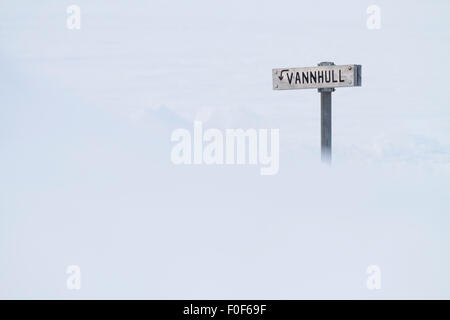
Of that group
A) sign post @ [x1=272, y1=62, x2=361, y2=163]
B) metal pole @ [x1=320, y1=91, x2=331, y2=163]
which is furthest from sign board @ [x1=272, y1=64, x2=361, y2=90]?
metal pole @ [x1=320, y1=91, x2=331, y2=163]

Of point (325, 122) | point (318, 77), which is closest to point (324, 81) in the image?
point (318, 77)

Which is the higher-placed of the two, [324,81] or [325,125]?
[324,81]

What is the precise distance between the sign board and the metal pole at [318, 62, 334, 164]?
79 mm

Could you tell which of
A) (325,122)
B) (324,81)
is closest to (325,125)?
(325,122)

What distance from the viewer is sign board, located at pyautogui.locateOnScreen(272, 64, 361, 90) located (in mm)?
8234

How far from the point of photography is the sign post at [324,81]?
825 centimetres

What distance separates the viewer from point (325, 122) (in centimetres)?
838

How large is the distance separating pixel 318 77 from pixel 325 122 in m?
0.48

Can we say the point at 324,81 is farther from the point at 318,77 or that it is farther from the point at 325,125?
the point at 325,125

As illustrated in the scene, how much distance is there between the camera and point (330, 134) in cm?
833

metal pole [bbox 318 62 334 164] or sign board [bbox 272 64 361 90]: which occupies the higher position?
sign board [bbox 272 64 361 90]

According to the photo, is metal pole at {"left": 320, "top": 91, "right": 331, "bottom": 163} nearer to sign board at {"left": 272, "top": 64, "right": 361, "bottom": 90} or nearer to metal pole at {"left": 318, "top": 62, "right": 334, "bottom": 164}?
metal pole at {"left": 318, "top": 62, "right": 334, "bottom": 164}
